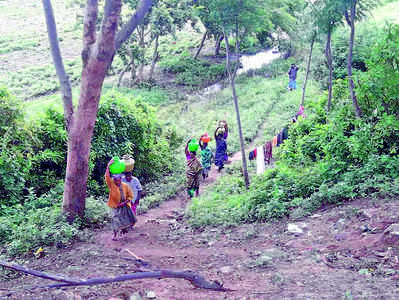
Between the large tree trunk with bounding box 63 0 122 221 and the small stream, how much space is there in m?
20.5

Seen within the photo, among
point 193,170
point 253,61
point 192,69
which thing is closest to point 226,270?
point 193,170

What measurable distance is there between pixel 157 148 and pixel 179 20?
15165mm

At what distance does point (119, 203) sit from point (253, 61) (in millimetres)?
29843

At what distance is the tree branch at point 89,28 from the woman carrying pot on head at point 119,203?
2.02 meters

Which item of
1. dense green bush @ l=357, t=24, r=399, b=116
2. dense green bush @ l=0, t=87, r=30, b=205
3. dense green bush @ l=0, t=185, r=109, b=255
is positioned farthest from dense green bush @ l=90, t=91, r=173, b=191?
dense green bush @ l=357, t=24, r=399, b=116

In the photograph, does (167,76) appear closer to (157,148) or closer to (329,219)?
(157,148)

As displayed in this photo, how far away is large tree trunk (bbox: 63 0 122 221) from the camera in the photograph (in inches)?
274

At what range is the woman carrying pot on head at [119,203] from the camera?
24.8 feet

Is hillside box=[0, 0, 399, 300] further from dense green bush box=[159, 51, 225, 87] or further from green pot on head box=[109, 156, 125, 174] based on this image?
dense green bush box=[159, 51, 225, 87]

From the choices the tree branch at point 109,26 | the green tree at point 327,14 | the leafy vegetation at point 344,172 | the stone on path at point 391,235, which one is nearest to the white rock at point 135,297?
the stone on path at point 391,235

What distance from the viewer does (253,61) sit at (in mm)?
35688

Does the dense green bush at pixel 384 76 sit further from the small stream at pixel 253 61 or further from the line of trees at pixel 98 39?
the small stream at pixel 253 61

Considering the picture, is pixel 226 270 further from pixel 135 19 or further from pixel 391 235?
pixel 135 19

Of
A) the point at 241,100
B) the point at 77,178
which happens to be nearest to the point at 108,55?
the point at 77,178
